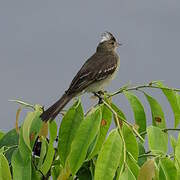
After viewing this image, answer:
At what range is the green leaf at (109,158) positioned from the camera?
9.50 ft

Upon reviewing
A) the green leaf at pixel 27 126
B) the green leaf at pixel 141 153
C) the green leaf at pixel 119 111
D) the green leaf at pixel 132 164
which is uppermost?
the green leaf at pixel 27 126

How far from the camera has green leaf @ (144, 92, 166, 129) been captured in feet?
13.2

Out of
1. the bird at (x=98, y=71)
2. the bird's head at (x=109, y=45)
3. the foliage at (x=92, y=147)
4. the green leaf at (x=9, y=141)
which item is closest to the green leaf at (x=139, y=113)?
the foliage at (x=92, y=147)

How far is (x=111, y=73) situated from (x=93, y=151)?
14.3 ft

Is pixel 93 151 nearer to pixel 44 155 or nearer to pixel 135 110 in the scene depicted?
pixel 44 155

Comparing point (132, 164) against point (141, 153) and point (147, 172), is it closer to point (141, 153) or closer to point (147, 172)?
point (147, 172)

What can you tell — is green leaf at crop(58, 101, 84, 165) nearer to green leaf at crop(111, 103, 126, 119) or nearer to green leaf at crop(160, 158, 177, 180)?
green leaf at crop(111, 103, 126, 119)

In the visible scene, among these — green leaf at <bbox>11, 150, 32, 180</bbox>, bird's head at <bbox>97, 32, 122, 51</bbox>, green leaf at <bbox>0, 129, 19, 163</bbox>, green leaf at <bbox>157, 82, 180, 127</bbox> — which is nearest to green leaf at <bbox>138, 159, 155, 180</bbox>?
green leaf at <bbox>11, 150, 32, 180</bbox>

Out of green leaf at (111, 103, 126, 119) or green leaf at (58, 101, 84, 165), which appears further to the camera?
green leaf at (111, 103, 126, 119)

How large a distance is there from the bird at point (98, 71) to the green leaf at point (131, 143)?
1746 mm

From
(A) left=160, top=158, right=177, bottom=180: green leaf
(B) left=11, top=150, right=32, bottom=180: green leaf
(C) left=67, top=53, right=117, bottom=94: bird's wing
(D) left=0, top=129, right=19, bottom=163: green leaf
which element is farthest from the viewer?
(C) left=67, top=53, right=117, bottom=94: bird's wing

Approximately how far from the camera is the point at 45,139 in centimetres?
349

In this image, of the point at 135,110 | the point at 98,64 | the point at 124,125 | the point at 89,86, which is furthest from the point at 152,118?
the point at 98,64

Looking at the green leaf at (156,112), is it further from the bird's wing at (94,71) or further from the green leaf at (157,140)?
the bird's wing at (94,71)
